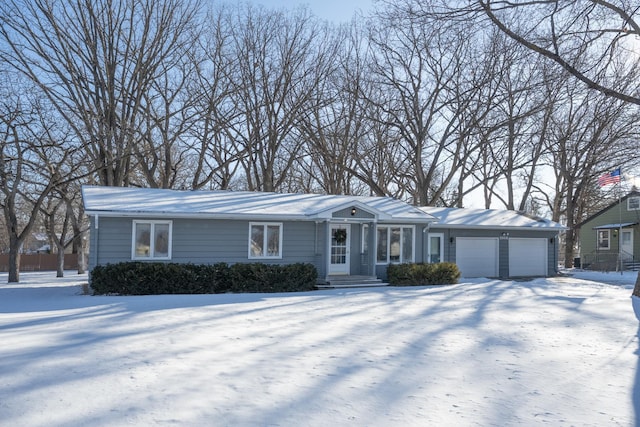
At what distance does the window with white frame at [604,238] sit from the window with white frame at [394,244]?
23284 millimetres

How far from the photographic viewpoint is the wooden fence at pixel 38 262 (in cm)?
3466

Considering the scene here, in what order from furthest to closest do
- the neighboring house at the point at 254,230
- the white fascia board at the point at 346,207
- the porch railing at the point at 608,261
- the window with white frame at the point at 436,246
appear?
the porch railing at the point at 608,261 < the window with white frame at the point at 436,246 < the white fascia board at the point at 346,207 < the neighboring house at the point at 254,230

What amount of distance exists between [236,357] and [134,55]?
2061 cm

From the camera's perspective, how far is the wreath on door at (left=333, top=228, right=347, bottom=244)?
685 inches

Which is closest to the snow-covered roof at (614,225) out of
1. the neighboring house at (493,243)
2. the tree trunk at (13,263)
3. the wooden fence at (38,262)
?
the neighboring house at (493,243)

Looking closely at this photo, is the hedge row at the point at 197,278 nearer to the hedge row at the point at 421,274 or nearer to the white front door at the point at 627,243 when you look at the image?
the hedge row at the point at 421,274

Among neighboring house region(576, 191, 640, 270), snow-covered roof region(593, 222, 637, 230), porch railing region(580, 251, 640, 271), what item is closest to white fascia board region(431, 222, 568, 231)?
porch railing region(580, 251, 640, 271)

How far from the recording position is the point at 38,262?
117 ft

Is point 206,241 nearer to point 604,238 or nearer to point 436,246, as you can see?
point 436,246

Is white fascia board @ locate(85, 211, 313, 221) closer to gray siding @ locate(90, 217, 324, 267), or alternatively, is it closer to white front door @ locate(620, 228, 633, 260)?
gray siding @ locate(90, 217, 324, 267)

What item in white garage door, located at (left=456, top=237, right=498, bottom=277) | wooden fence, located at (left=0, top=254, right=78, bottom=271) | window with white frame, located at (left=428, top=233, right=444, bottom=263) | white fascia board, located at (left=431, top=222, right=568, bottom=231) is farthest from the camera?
wooden fence, located at (left=0, top=254, right=78, bottom=271)

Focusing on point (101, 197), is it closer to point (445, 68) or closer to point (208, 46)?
point (208, 46)

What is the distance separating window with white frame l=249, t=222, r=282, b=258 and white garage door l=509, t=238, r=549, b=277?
1148cm

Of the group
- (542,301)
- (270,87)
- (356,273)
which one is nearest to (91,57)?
(270,87)
